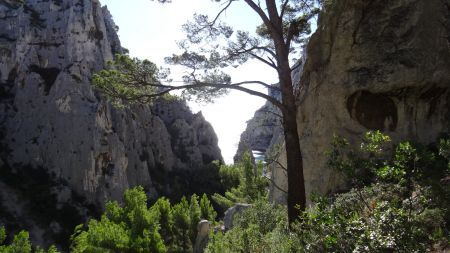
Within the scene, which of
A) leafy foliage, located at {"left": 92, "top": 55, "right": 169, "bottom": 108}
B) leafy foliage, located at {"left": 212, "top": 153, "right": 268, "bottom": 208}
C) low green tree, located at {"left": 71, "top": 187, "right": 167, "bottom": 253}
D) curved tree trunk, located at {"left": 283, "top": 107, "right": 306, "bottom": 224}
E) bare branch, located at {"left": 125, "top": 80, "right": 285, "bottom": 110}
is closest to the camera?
curved tree trunk, located at {"left": 283, "top": 107, "right": 306, "bottom": 224}

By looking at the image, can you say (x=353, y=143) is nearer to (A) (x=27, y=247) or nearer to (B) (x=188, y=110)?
(A) (x=27, y=247)

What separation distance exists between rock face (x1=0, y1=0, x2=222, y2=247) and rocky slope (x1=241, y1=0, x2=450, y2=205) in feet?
140

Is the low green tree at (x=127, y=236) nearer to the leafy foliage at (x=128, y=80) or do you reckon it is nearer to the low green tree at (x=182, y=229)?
the low green tree at (x=182, y=229)

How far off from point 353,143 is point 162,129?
71.1 metres

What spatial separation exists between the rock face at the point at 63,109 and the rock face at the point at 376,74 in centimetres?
4260

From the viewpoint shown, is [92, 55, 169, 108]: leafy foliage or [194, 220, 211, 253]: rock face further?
[194, 220, 211, 253]: rock face

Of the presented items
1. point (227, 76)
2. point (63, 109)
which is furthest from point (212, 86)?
point (63, 109)

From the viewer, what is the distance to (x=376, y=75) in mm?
13195

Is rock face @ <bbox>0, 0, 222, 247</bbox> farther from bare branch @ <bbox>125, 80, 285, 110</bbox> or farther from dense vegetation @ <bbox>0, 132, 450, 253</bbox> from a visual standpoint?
dense vegetation @ <bbox>0, 132, 450, 253</bbox>

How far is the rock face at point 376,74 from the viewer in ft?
41.5

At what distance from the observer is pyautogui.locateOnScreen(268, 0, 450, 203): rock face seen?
41.5 ft

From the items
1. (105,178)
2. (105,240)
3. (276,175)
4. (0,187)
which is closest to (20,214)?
(0,187)

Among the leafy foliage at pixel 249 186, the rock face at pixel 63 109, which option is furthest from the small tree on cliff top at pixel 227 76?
the rock face at pixel 63 109

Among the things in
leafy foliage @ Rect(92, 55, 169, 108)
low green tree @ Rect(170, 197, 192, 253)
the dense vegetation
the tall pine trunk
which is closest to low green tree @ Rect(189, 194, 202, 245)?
low green tree @ Rect(170, 197, 192, 253)
